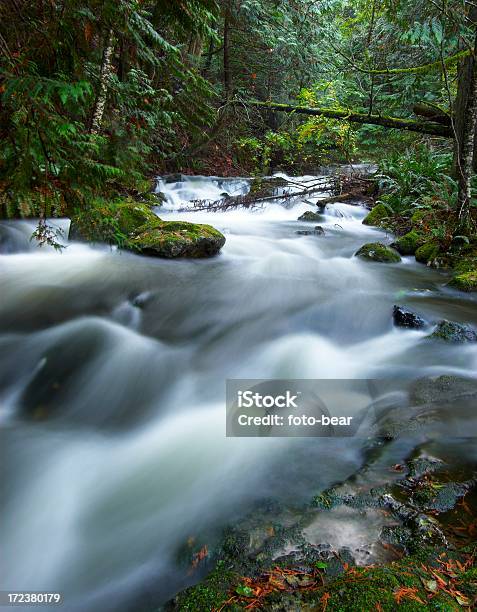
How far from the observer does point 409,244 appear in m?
7.26

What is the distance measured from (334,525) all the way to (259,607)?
2.07ft

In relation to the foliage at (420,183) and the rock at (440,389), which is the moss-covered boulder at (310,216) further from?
the rock at (440,389)

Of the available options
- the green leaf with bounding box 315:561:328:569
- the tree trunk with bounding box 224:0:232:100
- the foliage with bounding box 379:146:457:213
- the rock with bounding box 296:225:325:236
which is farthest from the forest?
the tree trunk with bounding box 224:0:232:100

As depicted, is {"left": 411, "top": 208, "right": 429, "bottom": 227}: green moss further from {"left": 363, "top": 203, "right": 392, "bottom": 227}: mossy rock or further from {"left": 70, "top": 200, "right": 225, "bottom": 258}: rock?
{"left": 70, "top": 200, "right": 225, "bottom": 258}: rock

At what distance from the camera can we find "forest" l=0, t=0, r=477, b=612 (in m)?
1.93

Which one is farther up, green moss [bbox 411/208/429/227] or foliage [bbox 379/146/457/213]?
foliage [bbox 379/146/457/213]

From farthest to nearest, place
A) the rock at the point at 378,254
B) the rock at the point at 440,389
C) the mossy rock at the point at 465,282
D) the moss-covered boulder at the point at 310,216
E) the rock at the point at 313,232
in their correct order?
the moss-covered boulder at the point at 310,216 < the rock at the point at 313,232 < the rock at the point at 378,254 < the mossy rock at the point at 465,282 < the rock at the point at 440,389

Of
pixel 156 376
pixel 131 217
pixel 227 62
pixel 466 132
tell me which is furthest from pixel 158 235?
pixel 227 62

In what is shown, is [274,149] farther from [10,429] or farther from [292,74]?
[10,429]

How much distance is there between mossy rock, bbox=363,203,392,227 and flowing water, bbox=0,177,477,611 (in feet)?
7.39

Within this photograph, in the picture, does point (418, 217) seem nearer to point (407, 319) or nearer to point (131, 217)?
point (407, 319)

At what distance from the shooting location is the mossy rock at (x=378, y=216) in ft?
30.3

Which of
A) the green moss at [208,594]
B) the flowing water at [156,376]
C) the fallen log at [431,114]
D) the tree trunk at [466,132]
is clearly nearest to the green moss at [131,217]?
the flowing water at [156,376]

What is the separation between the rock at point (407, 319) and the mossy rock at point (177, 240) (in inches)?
128
